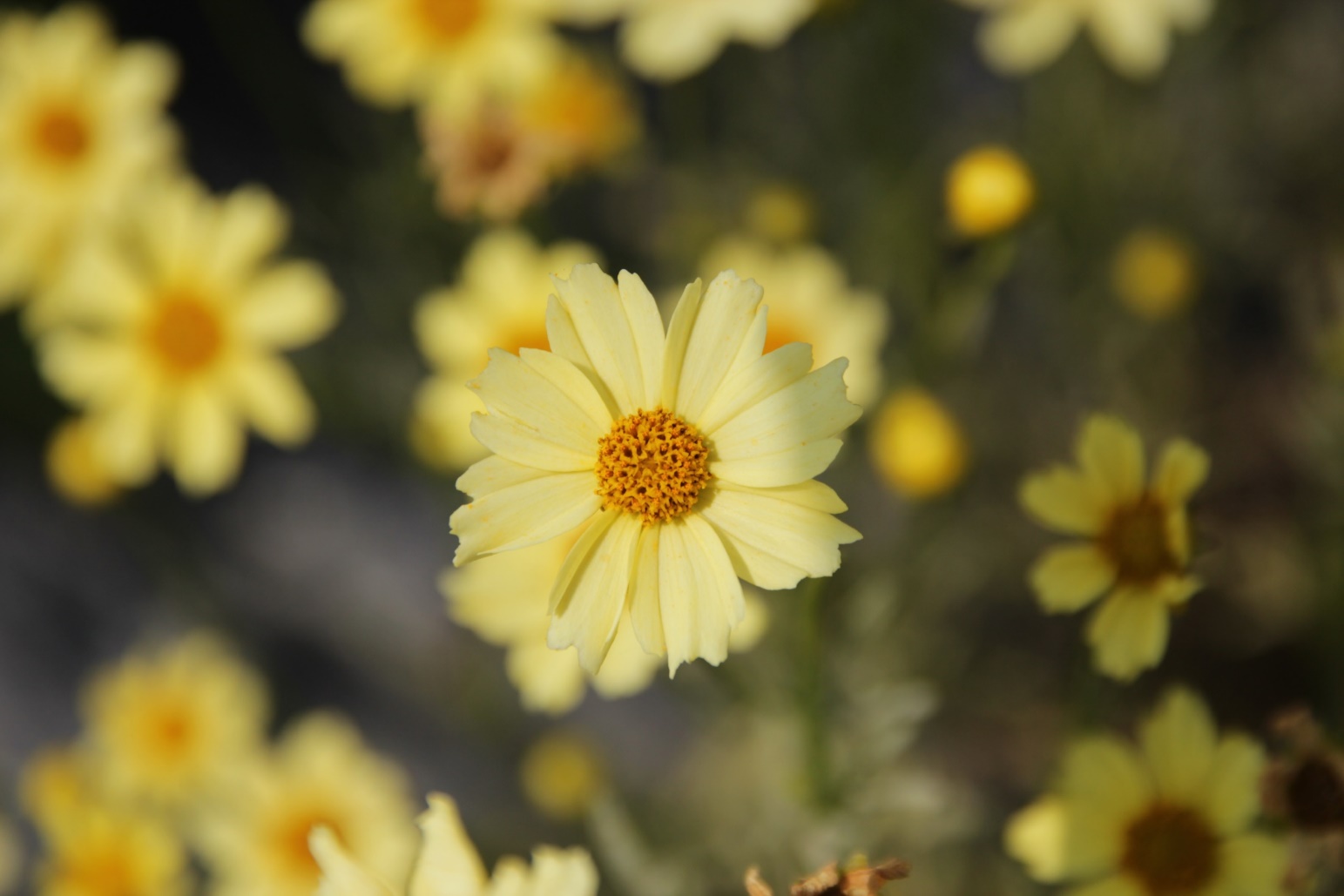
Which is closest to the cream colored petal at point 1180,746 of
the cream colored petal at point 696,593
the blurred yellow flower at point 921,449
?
the blurred yellow flower at point 921,449

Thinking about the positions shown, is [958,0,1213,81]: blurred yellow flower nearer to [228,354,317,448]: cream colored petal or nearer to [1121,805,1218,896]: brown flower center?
[1121,805,1218,896]: brown flower center

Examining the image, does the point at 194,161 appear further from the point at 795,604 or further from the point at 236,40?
the point at 795,604

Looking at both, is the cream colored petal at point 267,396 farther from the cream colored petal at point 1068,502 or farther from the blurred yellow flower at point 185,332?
the cream colored petal at point 1068,502

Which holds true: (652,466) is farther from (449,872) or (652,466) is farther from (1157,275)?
(1157,275)

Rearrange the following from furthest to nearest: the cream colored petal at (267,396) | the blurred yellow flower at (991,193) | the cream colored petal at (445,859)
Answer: the cream colored petal at (267,396) < the blurred yellow flower at (991,193) < the cream colored petal at (445,859)

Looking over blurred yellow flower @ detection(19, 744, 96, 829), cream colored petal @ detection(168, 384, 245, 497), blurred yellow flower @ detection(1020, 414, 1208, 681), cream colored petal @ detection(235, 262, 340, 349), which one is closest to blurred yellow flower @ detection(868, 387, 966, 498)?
blurred yellow flower @ detection(1020, 414, 1208, 681)

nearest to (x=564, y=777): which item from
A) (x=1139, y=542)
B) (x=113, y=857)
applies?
(x=113, y=857)
